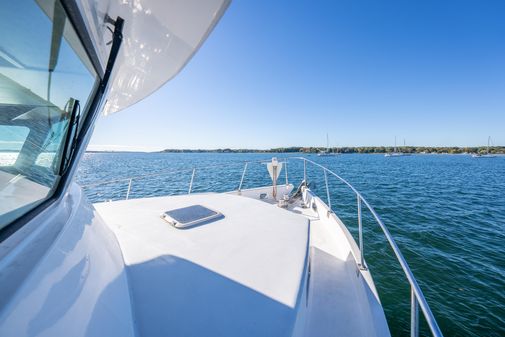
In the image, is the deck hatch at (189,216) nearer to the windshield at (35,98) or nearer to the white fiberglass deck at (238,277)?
the white fiberglass deck at (238,277)

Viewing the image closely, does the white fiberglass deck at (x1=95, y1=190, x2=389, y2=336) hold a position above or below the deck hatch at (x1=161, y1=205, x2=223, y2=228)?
below

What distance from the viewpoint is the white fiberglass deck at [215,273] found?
946 mm

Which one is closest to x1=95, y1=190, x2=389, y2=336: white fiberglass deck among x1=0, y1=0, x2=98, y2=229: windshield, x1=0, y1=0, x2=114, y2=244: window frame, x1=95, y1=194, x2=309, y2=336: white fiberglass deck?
x1=95, y1=194, x2=309, y2=336: white fiberglass deck

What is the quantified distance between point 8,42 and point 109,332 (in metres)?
1.04

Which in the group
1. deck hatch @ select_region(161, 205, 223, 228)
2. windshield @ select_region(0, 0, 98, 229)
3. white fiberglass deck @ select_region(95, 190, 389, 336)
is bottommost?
white fiberglass deck @ select_region(95, 190, 389, 336)

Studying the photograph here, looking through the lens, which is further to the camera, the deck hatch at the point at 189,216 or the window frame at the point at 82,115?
the deck hatch at the point at 189,216

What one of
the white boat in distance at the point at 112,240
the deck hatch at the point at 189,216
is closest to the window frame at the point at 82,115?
the white boat in distance at the point at 112,240

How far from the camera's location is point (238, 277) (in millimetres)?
1236

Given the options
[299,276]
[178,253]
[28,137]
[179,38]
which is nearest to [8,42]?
[28,137]

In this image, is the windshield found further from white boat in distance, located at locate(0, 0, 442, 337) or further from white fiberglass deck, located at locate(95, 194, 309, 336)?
white fiberglass deck, located at locate(95, 194, 309, 336)

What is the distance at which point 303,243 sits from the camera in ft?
5.35

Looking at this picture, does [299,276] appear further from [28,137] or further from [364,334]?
[28,137]

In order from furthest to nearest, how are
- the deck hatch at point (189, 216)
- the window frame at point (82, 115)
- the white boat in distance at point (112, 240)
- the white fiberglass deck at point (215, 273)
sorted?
the deck hatch at point (189, 216) → the white fiberglass deck at point (215, 273) → the window frame at point (82, 115) → the white boat in distance at point (112, 240)

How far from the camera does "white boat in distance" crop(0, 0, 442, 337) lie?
2.10ft
